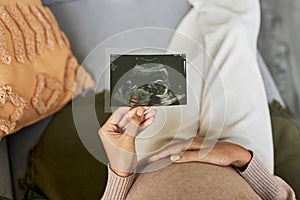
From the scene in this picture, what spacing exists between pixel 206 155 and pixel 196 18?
39 centimetres

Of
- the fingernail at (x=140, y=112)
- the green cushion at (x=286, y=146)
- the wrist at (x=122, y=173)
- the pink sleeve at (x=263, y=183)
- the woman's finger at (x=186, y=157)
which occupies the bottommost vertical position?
the green cushion at (x=286, y=146)

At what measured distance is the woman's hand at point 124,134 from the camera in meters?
0.79

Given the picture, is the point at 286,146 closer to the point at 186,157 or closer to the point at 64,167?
the point at 186,157

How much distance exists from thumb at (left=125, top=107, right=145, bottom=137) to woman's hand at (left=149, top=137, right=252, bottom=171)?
0.07 m

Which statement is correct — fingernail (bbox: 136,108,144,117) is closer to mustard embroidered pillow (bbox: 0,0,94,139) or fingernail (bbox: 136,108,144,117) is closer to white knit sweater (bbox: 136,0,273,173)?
white knit sweater (bbox: 136,0,273,173)

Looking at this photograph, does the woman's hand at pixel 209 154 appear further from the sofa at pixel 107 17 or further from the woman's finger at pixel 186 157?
the sofa at pixel 107 17

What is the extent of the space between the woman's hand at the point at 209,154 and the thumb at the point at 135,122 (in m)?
0.07

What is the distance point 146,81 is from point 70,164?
0.26 metres

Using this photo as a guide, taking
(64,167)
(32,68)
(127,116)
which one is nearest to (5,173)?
(64,167)

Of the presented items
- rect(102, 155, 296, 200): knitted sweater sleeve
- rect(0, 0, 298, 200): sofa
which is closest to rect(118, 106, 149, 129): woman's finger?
rect(102, 155, 296, 200): knitted sweater sleeve

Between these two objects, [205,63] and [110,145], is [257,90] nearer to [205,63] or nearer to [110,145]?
[205,63]

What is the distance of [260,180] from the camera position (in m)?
0.85

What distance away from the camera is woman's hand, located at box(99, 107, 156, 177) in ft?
2.59

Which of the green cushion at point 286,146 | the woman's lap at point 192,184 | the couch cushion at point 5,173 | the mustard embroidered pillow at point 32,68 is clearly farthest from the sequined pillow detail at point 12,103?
the green cushion at point 286,146
